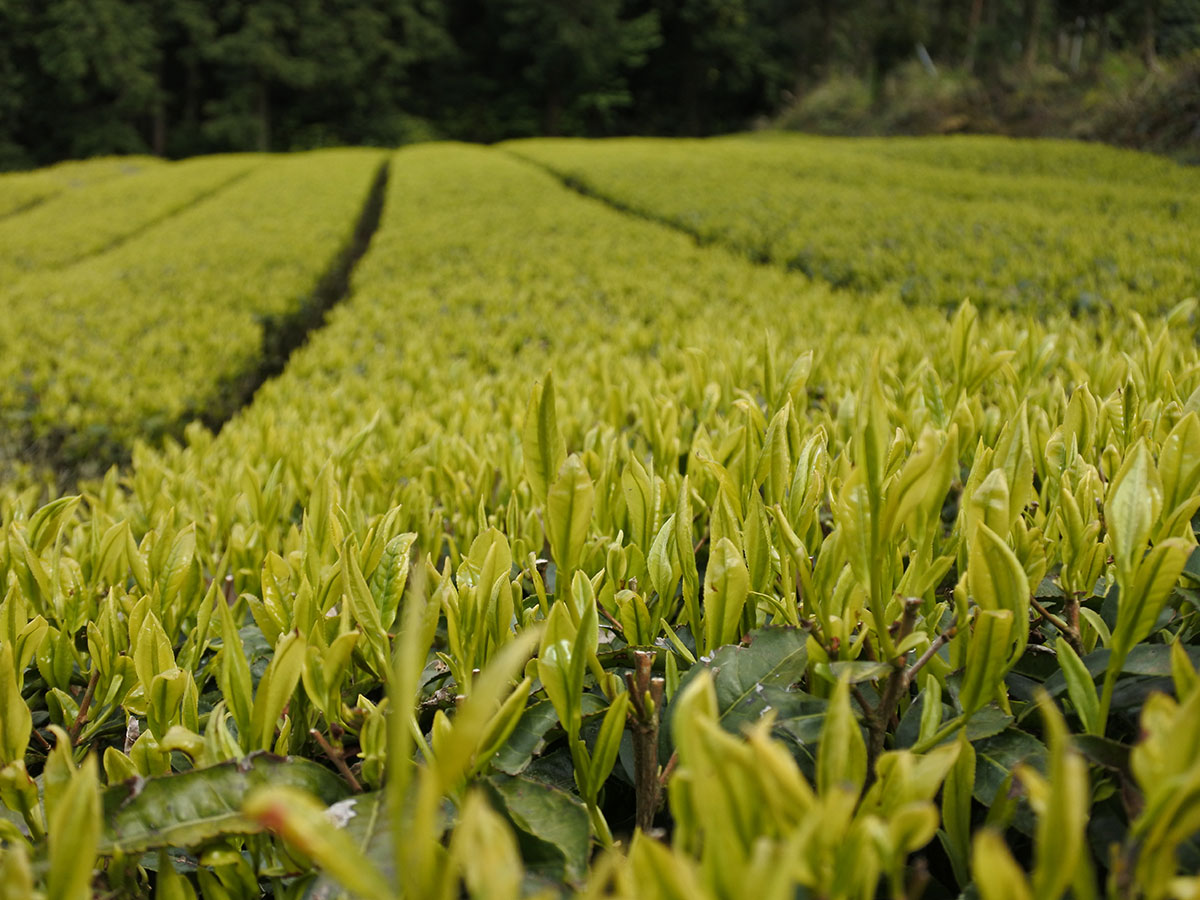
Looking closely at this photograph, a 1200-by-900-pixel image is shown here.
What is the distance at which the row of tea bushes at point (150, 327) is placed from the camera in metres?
3.83

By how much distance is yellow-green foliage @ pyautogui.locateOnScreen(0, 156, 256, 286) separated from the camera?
952 cm

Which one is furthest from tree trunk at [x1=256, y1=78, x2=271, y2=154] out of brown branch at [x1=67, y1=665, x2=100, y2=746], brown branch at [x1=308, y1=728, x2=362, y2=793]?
brown branch at [x1=308, y1=728, x2=362, y2=793]

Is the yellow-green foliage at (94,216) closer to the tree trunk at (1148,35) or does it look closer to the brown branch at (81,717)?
the brown branch at (81,717)

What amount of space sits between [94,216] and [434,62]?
30562mm

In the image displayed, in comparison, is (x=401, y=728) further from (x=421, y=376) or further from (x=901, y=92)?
(x=901, y=92)

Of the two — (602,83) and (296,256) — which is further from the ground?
(602,83)

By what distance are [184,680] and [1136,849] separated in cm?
92

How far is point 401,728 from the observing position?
1.28 ft

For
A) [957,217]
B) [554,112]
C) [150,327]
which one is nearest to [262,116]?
[554,112]

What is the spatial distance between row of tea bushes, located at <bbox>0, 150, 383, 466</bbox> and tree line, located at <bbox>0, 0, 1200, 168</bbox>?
76.1 ft

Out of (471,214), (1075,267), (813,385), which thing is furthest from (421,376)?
(471,214)

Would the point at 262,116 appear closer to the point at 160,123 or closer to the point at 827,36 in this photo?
the point at 160,123

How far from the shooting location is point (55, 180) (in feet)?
64.7

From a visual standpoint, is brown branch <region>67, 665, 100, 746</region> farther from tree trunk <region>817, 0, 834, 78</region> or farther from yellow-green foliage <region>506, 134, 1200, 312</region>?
tree trunk <region>817, 0, 834, 78</region>
